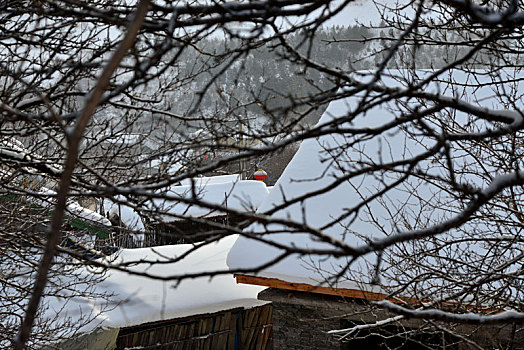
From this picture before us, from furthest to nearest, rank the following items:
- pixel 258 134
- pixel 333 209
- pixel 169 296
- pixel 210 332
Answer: pixel 210 332 < pixel 169 296 < pixel 333 209 < pixel 258 134

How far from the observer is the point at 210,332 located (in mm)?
9656

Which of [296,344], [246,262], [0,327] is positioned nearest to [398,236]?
[0,327]

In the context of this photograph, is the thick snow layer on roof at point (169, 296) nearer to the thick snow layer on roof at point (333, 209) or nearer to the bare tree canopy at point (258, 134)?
the thick snow layer on roof at point (333, 209)

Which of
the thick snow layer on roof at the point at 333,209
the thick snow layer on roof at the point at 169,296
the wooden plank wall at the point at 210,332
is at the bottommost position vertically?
the wooden plank wall at the point at 210,332

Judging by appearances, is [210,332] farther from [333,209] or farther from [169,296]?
[333,209]

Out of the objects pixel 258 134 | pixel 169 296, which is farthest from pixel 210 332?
pixel 258 134

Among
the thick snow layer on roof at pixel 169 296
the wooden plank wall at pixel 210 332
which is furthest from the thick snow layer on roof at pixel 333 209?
the wooden plank wall at pixel 210 332

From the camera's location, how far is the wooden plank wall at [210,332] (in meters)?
9.04

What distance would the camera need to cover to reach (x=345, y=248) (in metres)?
1.58

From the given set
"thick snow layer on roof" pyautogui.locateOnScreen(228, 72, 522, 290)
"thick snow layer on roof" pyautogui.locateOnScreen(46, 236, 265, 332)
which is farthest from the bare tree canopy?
"thick snow layer on roof" pyautogui.locateOnScreen(46, 236, 265, 332)

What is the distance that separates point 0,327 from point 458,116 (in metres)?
6.52

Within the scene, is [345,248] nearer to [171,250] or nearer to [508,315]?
[508,315]

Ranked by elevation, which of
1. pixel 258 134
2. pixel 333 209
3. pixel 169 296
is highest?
pixel 333 209

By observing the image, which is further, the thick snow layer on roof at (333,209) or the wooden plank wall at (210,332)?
the wooden plank wall at (210,332)
